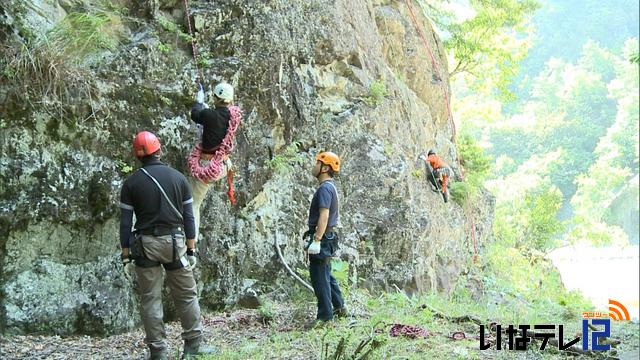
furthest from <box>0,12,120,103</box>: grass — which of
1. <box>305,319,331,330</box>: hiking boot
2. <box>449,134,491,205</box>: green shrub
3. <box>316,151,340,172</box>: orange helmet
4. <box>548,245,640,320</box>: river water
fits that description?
<box>548,245,640,320</box>: river water

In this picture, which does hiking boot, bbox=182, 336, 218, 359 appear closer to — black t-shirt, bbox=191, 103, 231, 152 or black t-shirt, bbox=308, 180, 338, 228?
black t-shirt, bbox=308, 180, 338, 228

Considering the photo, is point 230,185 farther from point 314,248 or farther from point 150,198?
point 150,198

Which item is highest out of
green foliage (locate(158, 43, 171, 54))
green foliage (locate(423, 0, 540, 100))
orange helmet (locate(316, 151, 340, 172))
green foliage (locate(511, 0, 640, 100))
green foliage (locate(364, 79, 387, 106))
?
green foliage (locate(511, 0, 640, 100))

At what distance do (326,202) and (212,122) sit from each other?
Answer: 5.23ft

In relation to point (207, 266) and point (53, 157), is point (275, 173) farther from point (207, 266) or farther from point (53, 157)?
point (53, 157)

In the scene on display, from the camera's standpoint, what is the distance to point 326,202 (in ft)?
21.4

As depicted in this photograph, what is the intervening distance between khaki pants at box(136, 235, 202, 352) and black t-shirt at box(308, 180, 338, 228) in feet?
5.31

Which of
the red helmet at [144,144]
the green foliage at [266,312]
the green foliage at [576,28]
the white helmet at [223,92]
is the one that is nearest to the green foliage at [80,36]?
the white helmet at [223,92]

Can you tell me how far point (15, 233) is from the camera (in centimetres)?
613

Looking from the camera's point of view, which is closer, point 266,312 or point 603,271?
point 266,312

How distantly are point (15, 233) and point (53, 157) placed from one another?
865 mm

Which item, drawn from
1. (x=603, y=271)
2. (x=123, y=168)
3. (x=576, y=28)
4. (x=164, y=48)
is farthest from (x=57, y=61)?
(x=576, y=28)

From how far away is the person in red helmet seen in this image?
5352 millimetres

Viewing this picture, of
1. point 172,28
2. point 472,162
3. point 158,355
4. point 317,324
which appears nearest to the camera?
point 158,355
